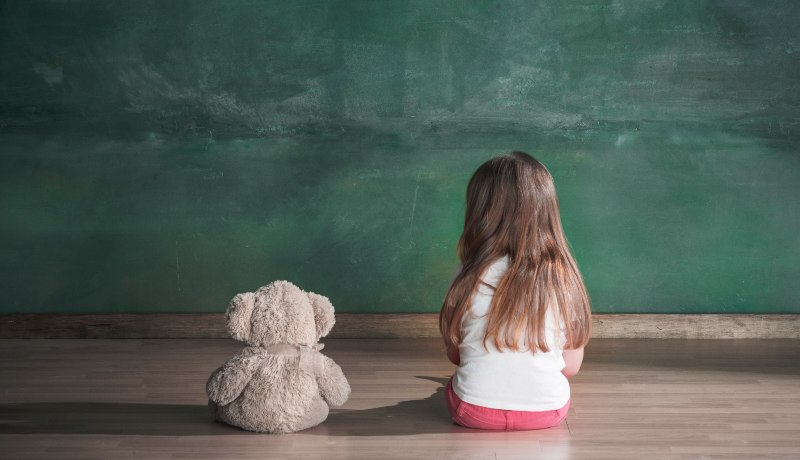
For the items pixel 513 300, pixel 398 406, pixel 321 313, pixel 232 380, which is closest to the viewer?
pixel 513 300

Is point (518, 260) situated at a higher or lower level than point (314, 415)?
higher

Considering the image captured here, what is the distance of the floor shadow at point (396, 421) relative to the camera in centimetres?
248

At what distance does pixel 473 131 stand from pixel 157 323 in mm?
1520

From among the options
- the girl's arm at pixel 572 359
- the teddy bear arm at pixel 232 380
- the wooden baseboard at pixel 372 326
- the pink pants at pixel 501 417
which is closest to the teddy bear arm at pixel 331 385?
the teddy bear arm at pixel 232 380

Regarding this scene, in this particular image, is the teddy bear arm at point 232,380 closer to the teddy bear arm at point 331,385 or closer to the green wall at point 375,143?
the teddy bear arm at point 331,385

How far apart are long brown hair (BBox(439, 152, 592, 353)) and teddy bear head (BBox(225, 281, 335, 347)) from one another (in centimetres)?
40

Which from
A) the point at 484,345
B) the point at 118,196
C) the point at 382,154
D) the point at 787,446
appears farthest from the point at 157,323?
the point at 787,446

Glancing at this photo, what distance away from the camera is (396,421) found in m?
2.59

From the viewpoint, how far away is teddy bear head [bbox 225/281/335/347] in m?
2.46

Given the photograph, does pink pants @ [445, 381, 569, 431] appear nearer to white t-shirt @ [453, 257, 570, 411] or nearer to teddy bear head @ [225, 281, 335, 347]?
white t-shirt @ [453, 257, 570, 411]

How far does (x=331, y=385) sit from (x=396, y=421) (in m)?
0.23

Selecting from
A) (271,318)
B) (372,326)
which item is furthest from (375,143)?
(271,318)

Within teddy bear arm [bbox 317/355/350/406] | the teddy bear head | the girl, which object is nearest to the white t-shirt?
the girl

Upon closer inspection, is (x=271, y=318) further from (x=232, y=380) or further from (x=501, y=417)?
(x=501, y=417)
